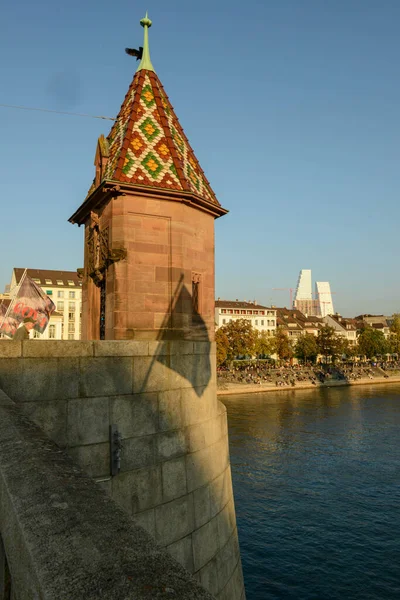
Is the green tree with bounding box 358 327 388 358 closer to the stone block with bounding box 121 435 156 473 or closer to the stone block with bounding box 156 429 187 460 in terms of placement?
the stone block with bounding box 156 429 187 460

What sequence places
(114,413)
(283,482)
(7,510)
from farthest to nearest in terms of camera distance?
(283,482) < (114,413) < (7,510)

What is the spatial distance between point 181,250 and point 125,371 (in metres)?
3.68

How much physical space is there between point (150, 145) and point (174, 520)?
8786 mm

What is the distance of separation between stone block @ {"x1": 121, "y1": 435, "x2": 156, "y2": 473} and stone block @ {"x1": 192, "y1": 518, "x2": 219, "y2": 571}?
2.03 meters

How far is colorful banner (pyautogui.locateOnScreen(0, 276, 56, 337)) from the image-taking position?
43.9ft

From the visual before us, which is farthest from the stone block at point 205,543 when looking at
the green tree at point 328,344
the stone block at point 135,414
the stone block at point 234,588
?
the green tree at point 328,344

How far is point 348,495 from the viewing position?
2869 cm

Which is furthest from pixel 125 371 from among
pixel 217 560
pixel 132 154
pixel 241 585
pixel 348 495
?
pixel 348 495

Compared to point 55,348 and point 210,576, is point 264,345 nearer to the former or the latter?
point 210,576

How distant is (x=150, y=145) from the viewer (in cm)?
1220

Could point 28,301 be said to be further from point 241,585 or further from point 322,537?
point 322,537

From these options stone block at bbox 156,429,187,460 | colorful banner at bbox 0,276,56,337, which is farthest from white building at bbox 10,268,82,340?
stone block at bbox 156,429,187,460

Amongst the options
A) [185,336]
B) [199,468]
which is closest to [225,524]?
[199,468]

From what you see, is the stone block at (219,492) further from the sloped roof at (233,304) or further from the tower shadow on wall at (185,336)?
the sloped roof at (233,304)
